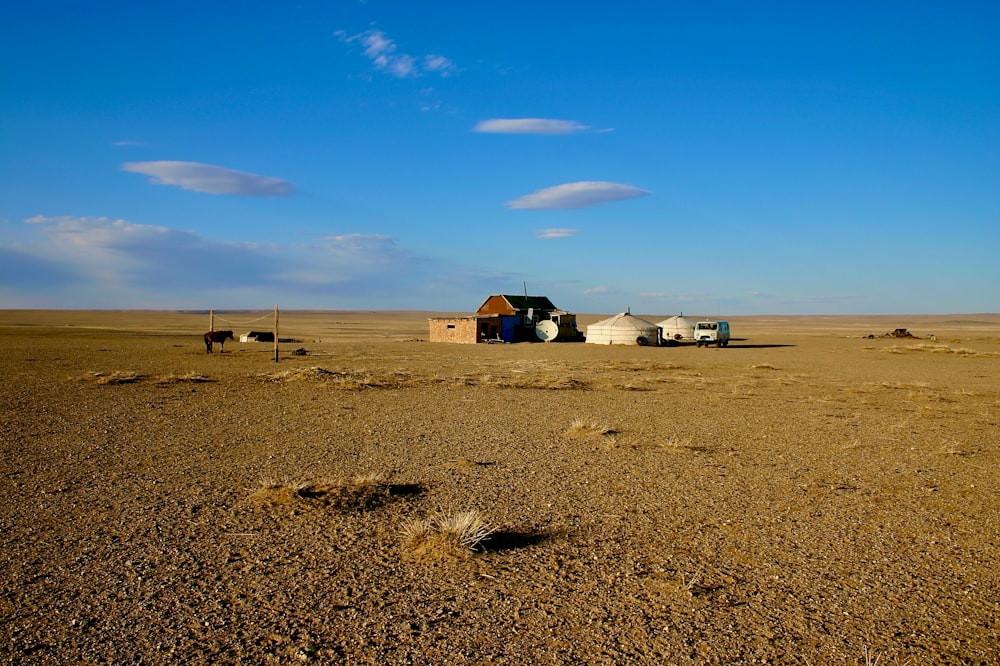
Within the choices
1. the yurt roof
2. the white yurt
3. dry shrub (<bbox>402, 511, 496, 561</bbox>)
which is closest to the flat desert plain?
dry shrub (<bbox>402, 511, 496, 561</bbox>)

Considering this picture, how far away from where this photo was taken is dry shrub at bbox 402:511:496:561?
6.16 metres

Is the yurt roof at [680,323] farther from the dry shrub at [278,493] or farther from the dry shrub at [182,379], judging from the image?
the dry shrub at [278,493]

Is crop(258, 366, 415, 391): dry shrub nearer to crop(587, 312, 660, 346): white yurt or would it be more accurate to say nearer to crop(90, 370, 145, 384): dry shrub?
crop(90, 370, 145, 384): dry shrub

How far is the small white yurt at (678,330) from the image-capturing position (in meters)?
56.1

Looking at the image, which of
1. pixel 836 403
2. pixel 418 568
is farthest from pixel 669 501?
pixel 836 403

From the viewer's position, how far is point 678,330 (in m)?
56.8

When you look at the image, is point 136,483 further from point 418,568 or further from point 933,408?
point 933,408

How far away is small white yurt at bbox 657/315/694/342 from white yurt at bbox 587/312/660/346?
12.2 ft

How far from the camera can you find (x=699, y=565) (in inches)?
239

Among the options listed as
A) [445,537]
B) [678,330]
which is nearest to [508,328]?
[678,330]

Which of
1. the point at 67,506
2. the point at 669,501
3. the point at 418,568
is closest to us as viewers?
the point at 418,568

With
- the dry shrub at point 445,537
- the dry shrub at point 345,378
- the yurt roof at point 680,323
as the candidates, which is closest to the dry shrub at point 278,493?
the dry shrub at point 445,537

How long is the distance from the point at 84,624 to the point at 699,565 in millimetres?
4578

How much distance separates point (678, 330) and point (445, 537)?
5252 cm
